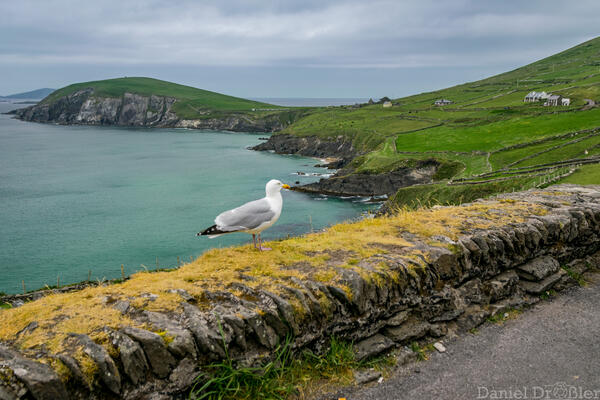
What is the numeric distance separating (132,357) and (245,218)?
428cm

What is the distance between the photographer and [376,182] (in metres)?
87.6

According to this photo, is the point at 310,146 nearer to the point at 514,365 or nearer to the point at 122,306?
the point at 514,365

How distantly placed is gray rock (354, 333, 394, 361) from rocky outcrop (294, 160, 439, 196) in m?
77.2

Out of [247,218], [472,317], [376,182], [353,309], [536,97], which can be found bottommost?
[376,182]

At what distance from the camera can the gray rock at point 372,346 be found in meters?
8.82

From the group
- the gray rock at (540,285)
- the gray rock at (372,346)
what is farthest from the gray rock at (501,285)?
the gray rock at (372,346)

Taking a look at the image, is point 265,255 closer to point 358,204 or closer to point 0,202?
point 358,204

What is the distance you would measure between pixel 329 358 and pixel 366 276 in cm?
212

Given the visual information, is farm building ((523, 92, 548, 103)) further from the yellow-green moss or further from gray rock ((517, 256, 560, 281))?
gray rock ((517, 256, 560, 281))

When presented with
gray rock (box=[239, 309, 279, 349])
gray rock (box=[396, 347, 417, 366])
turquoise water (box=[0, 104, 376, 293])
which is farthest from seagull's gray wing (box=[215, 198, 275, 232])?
turquoise water (box=[0, 104, 376, 293])

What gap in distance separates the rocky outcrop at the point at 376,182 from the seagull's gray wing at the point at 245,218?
77.1 m

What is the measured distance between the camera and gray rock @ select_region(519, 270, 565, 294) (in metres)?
11.8

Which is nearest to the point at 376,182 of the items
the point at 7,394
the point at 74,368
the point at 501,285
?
the point at 501,285

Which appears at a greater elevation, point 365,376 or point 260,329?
point 260,329
